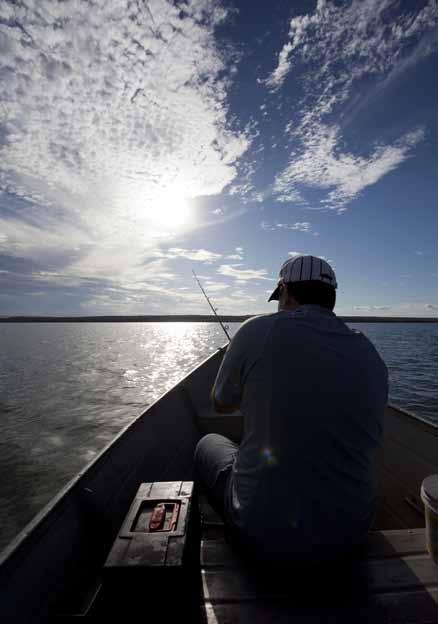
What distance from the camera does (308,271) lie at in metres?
1.91

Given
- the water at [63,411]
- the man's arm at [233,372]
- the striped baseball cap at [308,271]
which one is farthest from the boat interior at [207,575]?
the water at [63,411]

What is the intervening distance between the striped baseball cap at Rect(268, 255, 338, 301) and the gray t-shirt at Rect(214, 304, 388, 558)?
28 centimetres

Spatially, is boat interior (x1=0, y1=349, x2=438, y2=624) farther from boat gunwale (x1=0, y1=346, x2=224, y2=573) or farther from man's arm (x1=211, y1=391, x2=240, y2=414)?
man's arm (x1=211, y1=391, x2=240, y2=414)

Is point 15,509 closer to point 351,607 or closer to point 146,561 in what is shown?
point 146,561

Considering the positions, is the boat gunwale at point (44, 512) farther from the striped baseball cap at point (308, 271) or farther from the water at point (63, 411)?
the water at point (63, 411)

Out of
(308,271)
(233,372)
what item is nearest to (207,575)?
(233,372)

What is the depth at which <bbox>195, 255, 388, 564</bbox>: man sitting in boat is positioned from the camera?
1.54 m

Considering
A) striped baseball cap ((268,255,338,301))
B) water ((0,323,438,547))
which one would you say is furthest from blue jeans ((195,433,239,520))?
water ((0,323,438,547))

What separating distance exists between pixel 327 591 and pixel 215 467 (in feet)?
3.16

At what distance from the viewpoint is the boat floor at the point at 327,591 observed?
1670 millimetres

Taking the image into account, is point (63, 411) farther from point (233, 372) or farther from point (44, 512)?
point (233, 372)

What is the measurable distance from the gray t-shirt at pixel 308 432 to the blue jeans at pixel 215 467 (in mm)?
529

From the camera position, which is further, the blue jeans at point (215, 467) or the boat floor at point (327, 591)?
the blue jeans at point (215, 467)

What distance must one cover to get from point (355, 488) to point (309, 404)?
21.8 inches
